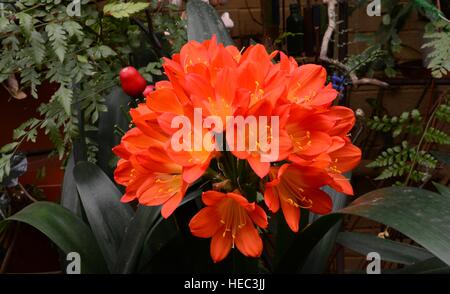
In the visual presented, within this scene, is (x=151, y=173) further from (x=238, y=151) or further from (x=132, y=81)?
(x=132, y=81)

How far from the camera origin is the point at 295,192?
0.52 metres

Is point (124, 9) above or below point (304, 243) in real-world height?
above

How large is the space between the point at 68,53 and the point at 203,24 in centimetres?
22

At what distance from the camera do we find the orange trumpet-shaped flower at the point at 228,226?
48 cm

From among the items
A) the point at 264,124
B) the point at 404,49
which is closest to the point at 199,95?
the point at 264,124

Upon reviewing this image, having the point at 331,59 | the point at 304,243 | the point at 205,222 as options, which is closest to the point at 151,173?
the point at 205,222

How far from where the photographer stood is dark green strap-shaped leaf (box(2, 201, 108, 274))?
55 cm

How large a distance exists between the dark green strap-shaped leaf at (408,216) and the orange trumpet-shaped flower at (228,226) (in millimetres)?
89

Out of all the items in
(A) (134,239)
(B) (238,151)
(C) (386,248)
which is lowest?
(C) (386,248)

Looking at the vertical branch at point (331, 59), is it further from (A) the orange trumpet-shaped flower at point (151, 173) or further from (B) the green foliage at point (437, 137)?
(A) the orange trumpet-shaped flower at point (151, 173)

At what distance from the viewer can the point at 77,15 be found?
774mm
